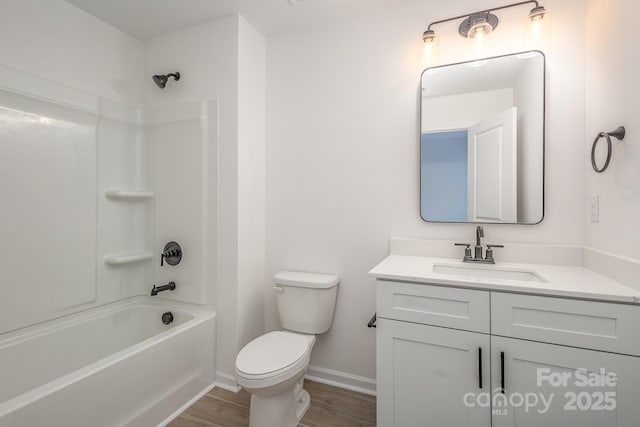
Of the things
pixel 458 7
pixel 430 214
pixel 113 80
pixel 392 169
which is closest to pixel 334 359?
pixel 430 214

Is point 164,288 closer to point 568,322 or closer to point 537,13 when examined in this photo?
point 568,322

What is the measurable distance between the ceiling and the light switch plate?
1.52m

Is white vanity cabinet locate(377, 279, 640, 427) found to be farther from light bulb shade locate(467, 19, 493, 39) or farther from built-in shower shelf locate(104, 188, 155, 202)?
built-in shower shelf locate(104, 188, 155, 202)

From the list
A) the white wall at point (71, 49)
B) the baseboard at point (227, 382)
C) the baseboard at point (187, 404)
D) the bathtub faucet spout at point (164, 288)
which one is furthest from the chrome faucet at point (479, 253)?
the white wall at point (71, 49)

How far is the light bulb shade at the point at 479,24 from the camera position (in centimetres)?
156

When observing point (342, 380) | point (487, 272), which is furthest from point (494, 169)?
point (342, 380)

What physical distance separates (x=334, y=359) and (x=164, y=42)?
257 centimetres

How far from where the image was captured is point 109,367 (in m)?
1.36

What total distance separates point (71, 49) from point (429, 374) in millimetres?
2699

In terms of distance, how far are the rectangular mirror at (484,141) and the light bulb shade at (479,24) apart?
14 cm

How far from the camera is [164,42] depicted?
86.7 inches

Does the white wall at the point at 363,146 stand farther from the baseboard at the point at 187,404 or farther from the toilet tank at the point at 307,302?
the baseboard at the point at 187,404

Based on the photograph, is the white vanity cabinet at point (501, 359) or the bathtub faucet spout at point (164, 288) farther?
the bathtub faucet spout at point (164, 288)

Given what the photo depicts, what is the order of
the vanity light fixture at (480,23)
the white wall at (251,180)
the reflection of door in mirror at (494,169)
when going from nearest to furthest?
the vanity light fixture at (480,23)
the reflection of door in mirror at (494,169)
the white wall at (251,180)
